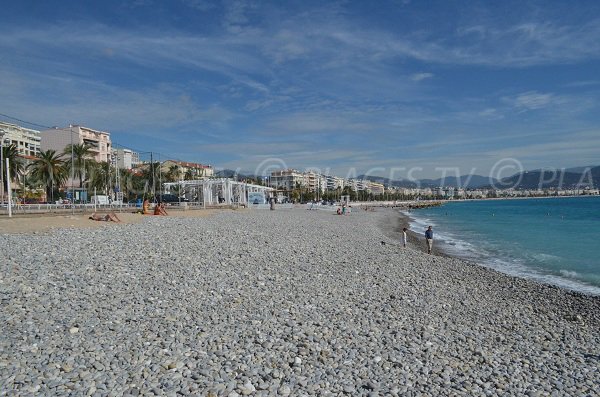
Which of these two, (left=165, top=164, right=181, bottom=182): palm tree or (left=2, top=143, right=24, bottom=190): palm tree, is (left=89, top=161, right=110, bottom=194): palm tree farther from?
(left=165, top=164, right=181, bottom=182): palm tree

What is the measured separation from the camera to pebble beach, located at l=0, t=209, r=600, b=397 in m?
5.11

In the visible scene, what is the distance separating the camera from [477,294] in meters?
11.3

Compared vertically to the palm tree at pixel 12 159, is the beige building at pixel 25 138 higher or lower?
higher

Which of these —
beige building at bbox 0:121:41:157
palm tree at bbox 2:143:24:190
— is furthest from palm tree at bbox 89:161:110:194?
beige building at bbox 0:121:41:157

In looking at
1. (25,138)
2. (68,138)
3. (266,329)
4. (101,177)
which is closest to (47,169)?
(101,177)

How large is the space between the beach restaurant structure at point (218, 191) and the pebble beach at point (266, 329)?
46.6 m

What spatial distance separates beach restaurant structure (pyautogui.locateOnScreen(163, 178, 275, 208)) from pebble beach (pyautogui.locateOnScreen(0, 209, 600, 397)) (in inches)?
1833

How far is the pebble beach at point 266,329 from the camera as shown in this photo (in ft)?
16.8

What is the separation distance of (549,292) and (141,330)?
11550 mm

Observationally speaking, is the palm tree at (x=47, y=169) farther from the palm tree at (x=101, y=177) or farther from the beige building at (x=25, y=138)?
the beige building at (x=25, y=138)

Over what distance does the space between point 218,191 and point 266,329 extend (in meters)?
62.3

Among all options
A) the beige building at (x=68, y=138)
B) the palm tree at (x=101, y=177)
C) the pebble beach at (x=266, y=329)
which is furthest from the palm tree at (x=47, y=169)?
the pebble beach at (x=266, y=329)

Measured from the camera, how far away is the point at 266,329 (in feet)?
22.6

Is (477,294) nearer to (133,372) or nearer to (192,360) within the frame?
(192,360)
